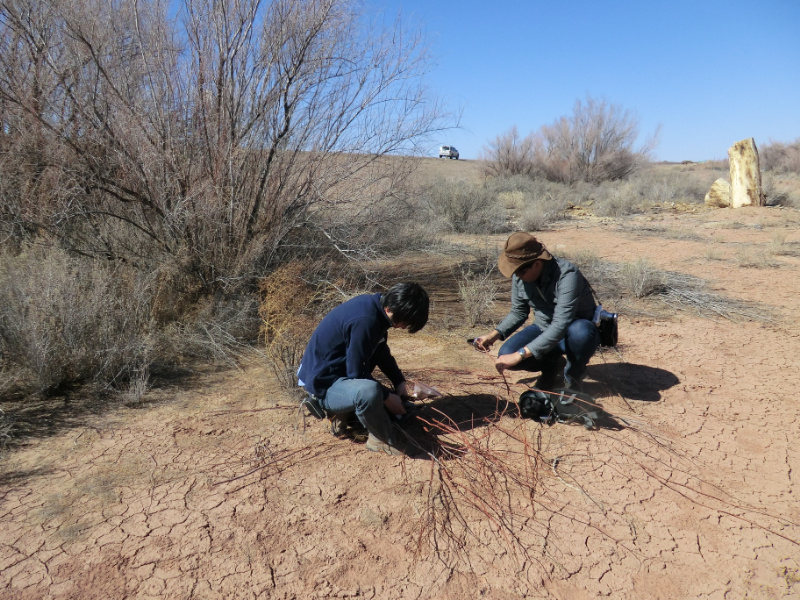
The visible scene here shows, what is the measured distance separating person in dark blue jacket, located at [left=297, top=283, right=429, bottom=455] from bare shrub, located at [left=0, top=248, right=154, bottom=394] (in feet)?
5.29

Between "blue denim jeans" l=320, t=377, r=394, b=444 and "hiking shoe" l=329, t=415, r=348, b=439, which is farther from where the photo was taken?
"hiking shoe" l=329, t=415, r=348, b=439

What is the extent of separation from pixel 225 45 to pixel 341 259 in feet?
7.89

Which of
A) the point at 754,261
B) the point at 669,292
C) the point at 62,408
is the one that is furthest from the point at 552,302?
the point at 754,261

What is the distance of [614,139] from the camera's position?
2273 cm

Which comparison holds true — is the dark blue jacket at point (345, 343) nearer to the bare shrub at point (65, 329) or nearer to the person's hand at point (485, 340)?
the person's hand at point (485, 340)

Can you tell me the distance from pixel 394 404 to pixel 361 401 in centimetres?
28

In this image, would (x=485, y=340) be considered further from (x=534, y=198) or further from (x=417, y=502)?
(x=534, y=198)

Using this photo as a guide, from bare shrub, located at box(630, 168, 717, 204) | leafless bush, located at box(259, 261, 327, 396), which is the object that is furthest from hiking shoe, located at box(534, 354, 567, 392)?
bare shrub, located at box(630, 168, 717, 204)

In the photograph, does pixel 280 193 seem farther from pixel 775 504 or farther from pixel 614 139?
pixel 614 139

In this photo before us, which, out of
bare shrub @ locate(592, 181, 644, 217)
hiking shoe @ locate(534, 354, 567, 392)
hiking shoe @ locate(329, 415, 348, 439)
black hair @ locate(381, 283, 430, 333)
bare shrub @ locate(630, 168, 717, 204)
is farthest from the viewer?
bare shrub @ locate(630, 168, 717, 204)

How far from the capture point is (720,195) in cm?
1540

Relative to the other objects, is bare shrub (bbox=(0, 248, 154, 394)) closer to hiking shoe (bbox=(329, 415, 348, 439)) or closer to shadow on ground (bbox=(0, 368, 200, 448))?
shadow on ground (bbox=(0, 368, 200, 448))

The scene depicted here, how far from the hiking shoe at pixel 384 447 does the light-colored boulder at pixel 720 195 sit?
15364mm

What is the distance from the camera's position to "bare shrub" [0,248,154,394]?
364cm
